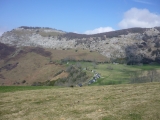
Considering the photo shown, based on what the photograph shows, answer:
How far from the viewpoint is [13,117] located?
18.3 meters

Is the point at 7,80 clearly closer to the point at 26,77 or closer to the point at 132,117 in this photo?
the point at 26,77

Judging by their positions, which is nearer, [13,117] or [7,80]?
[13,117]

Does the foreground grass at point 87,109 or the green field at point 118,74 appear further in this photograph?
the green field at point 118,74

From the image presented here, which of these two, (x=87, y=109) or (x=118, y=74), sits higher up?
(x=87, y=109)

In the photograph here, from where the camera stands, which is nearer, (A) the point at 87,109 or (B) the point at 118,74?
(A) the point at 87,109

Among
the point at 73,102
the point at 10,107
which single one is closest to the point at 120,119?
the point at 73,102

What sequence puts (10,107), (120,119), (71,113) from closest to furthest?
(120,119)
(71,113)
(10,107)

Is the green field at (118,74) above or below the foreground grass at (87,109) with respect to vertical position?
below

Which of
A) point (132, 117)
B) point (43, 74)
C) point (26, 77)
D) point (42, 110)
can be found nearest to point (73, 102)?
point (42, 110)

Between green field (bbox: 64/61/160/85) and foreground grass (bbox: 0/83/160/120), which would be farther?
green field (bbox: 64/61/160/85)

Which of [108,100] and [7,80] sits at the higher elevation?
[108,100]

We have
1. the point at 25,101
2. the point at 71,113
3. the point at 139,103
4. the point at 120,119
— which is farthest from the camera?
the point at 25,101

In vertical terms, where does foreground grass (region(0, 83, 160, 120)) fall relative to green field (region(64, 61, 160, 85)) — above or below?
above

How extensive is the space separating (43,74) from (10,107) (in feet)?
515
